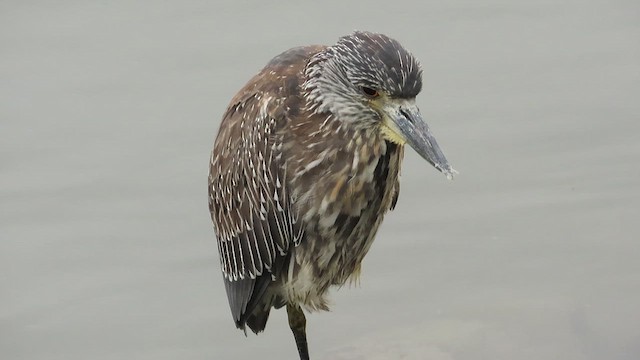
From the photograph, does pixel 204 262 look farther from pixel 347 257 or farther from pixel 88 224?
pixel 347 257

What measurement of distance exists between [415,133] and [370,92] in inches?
10.5

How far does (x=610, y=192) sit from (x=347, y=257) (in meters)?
2.93

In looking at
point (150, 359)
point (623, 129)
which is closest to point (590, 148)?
point (623, 129)

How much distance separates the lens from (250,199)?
5.79 m

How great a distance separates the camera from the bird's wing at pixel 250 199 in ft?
18.2

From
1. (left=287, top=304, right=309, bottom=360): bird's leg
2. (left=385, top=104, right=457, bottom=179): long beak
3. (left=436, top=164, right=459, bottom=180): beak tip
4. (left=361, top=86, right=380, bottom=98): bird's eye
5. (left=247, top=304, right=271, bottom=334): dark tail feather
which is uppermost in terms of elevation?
(left=361, top=86, right=380, bottom=98): bird's eye

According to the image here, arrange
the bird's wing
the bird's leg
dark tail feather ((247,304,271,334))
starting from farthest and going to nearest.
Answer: the bird's leg < dark tail feather ((247,304,271,334)) < the bird's wing

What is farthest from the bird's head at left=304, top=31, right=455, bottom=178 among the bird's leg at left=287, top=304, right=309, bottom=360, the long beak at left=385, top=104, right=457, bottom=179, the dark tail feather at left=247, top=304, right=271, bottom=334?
the bird's leg at left=287, top=304, right=309, bottom=360

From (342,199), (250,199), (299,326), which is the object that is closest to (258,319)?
(299,326)

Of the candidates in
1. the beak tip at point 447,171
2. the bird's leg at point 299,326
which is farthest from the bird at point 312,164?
the bird's leg at point 299,326

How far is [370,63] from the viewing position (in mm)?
5141

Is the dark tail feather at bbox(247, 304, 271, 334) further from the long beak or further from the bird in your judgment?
the long beak

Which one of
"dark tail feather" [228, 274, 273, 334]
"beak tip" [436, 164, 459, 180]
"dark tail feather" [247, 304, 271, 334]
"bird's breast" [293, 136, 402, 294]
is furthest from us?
"dark tail feather" [247, 304, 271, 334]

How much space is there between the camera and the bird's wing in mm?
5555
